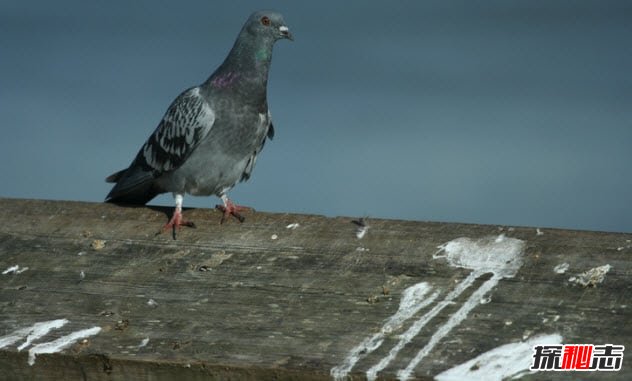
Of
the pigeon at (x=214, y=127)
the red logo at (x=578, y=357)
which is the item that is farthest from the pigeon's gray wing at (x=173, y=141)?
the red logo at (x=578, y=357)

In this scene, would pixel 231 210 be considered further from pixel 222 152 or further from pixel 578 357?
pixel 578 357

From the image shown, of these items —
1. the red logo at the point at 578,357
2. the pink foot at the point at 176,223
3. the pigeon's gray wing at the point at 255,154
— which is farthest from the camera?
the pigeon's gray wing at the point at 255,154

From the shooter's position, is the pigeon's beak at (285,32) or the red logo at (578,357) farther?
the pigeon's beak at (285,32)

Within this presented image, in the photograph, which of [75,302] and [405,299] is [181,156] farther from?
[405,299]

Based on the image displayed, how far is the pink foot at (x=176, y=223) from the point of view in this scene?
592cm

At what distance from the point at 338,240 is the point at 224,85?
2.73 m

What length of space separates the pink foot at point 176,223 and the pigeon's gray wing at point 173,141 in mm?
1655

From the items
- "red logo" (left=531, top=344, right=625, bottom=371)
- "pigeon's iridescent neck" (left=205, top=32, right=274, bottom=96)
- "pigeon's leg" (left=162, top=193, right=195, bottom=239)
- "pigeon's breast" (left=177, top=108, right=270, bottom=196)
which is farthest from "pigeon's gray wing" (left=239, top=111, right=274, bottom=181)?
"red logo" (left=531, top=344, right=625, bottom=371)

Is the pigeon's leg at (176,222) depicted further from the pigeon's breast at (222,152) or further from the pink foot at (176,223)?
the pigeon's breast at (222,152)

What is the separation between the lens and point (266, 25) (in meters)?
7.86

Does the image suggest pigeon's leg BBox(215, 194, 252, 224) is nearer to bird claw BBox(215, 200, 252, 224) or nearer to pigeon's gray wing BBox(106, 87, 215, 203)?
bird claw BBox(215, 200, 252, 224)

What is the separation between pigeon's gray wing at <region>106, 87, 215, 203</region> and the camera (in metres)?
7.82

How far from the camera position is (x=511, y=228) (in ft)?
17.6

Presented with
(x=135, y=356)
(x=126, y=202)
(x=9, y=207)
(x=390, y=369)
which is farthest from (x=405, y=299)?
(x=126, y=202)
